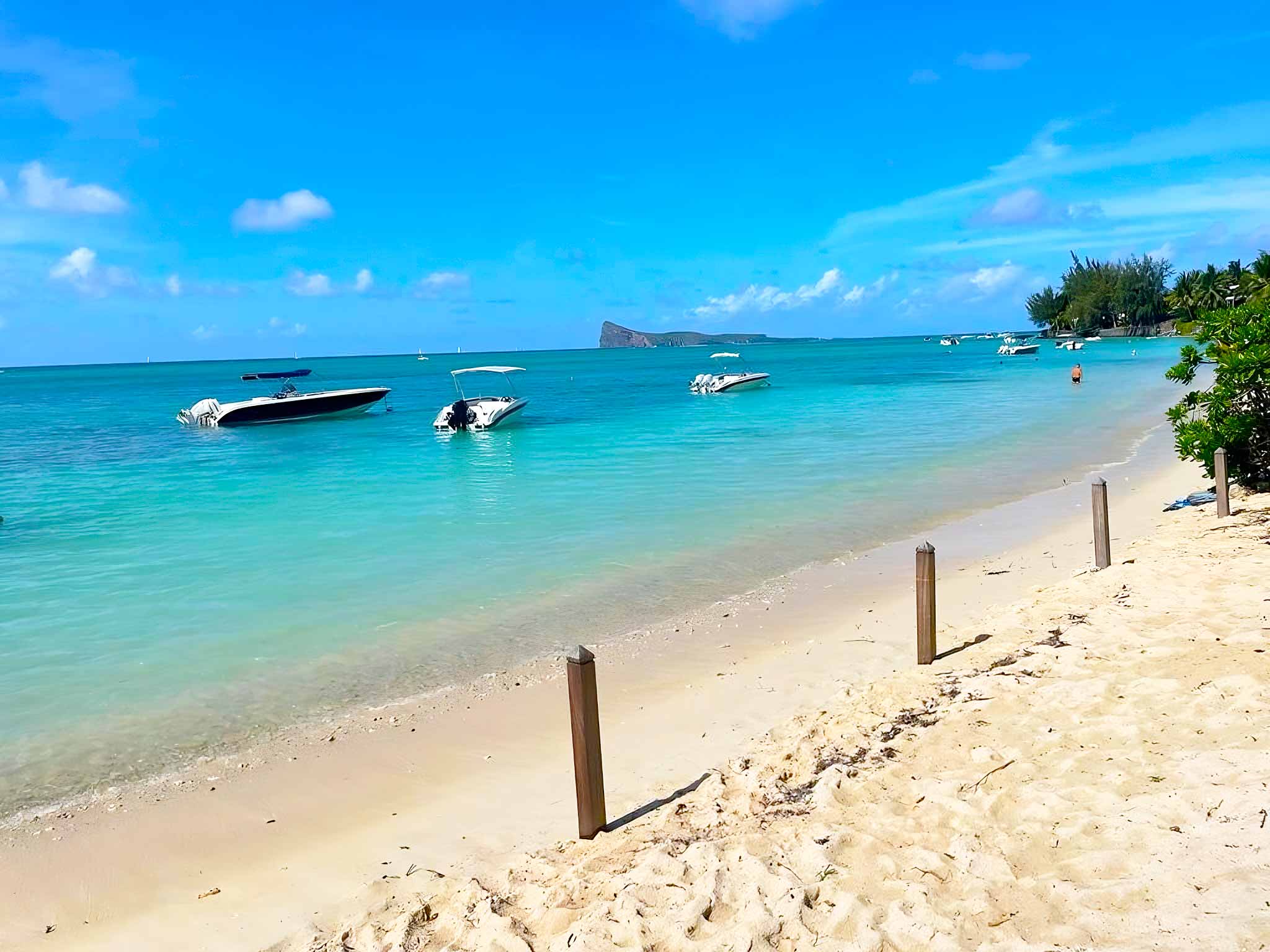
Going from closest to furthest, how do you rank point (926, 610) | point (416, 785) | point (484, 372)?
point (416, 785), point (926, 610), point (484, 372)

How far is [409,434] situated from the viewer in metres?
37.1

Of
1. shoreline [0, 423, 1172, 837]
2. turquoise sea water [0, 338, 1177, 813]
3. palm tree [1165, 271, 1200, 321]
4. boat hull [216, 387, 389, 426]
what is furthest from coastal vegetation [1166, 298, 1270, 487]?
palm tree [1165, 271, 1200, 321]

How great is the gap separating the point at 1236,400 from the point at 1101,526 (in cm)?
431

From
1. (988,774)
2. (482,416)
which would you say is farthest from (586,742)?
(482,416)

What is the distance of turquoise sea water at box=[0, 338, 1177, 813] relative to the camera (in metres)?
8.79

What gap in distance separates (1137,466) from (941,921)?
754 inches

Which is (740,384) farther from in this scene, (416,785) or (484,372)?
(416,785)

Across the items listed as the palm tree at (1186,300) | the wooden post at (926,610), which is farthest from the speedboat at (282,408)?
the palm tree at (1186,300)

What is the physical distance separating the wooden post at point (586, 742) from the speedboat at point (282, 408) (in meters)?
39.3

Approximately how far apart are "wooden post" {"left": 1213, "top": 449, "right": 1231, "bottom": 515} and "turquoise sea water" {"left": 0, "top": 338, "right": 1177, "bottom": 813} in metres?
4.68

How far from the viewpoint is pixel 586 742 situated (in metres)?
5.32

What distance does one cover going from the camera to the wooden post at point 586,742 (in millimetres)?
5293

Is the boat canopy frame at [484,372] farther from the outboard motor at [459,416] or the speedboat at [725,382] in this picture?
the speedboat at [725,382]

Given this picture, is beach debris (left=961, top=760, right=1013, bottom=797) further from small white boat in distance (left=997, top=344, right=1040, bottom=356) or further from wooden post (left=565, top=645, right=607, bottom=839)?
small white boat in distance (left=997, top=344, right=1040, bottom=356)
